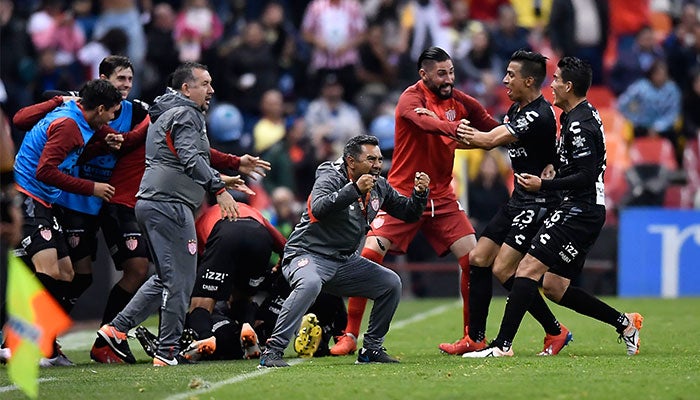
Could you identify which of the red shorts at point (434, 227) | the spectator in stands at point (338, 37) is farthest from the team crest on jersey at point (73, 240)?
the spectator in stands at point (338, 37)

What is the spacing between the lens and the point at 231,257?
11.7m

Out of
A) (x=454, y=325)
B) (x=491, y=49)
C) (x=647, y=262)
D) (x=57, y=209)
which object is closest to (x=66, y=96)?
(x=57, y=209)

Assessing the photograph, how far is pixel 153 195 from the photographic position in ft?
35.9

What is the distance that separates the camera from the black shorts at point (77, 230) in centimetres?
1198

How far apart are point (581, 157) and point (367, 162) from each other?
5.46 feet

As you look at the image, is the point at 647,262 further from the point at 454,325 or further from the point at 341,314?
the point at 341,314

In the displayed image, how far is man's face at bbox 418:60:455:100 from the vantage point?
11977 millimetres

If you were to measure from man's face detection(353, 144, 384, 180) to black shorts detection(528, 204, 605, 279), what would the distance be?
1400 mm

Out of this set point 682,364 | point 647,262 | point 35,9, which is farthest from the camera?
point 35,9

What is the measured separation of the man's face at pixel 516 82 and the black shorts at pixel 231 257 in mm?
2399

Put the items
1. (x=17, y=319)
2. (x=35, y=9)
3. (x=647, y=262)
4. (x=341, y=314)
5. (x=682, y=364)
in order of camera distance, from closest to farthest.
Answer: (x=17, y=319) → (x=682, y=364) → (x=341, y=314) → (x=647, y=262) → (x=35, y=9)

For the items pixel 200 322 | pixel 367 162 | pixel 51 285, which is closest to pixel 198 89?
pixel 367 162

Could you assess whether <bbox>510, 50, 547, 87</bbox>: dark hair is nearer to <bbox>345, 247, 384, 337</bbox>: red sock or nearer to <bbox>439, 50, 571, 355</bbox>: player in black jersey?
<bbox>439, 50, 571, 355</bbox>: player in black jersey

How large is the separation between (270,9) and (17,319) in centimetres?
1522
